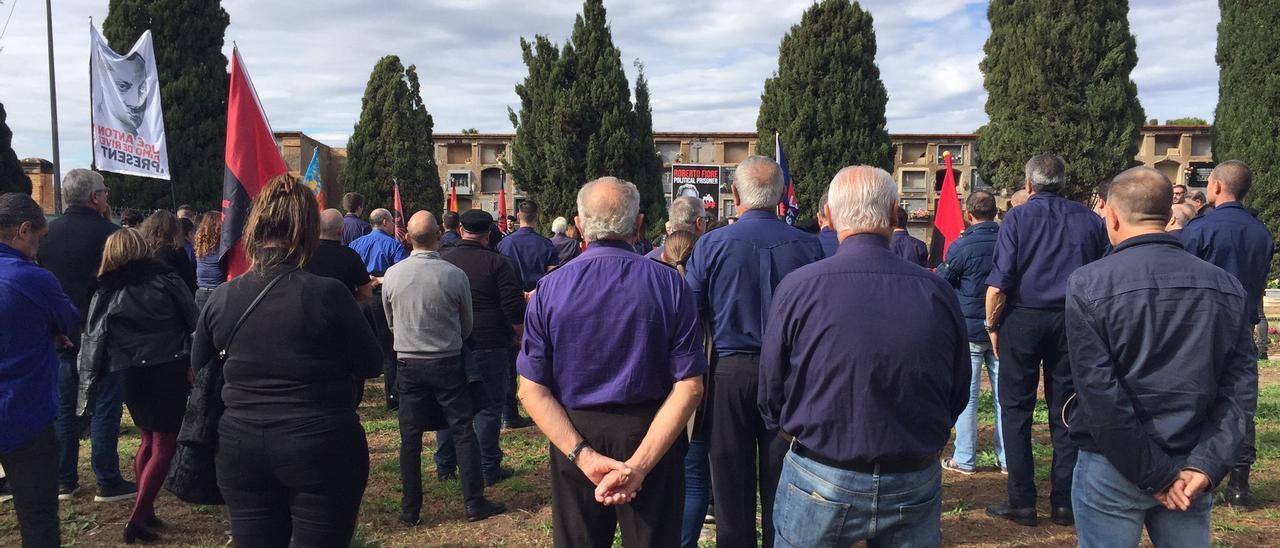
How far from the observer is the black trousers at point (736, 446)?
13.0 ft

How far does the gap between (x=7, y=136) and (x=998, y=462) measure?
22.8 meters

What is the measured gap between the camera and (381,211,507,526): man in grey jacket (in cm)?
524

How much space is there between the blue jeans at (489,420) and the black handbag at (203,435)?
2.73 m

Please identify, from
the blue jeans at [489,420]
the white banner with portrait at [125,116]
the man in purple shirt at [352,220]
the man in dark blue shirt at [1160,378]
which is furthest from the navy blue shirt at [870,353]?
the man in purple shirt at [352,220]

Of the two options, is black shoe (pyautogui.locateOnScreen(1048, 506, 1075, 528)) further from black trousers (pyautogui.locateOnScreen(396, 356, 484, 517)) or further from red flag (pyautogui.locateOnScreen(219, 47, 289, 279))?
red flag (pyautogui.locateOnScreen(219, 47, 289, 279))

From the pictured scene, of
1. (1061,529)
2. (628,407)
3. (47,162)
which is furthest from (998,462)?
(47,162)

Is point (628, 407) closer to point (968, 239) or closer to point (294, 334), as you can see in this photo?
point (294, 334)

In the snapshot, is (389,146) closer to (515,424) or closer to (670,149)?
(670,149)

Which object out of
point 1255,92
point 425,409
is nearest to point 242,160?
point 425,409

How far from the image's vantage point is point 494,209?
2330 inches

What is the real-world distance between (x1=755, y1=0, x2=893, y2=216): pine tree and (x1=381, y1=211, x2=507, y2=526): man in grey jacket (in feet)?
79.8

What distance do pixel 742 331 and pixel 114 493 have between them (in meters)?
4.44

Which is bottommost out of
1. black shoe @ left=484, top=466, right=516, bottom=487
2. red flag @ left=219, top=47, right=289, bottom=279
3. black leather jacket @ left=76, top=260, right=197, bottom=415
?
black shoe @ left=484, top=466, right=516, bottom=487

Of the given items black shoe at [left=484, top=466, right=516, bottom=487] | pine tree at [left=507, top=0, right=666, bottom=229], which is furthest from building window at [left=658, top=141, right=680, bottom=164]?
black shoe at [left=484, top=466, right=516, bottom=487]
